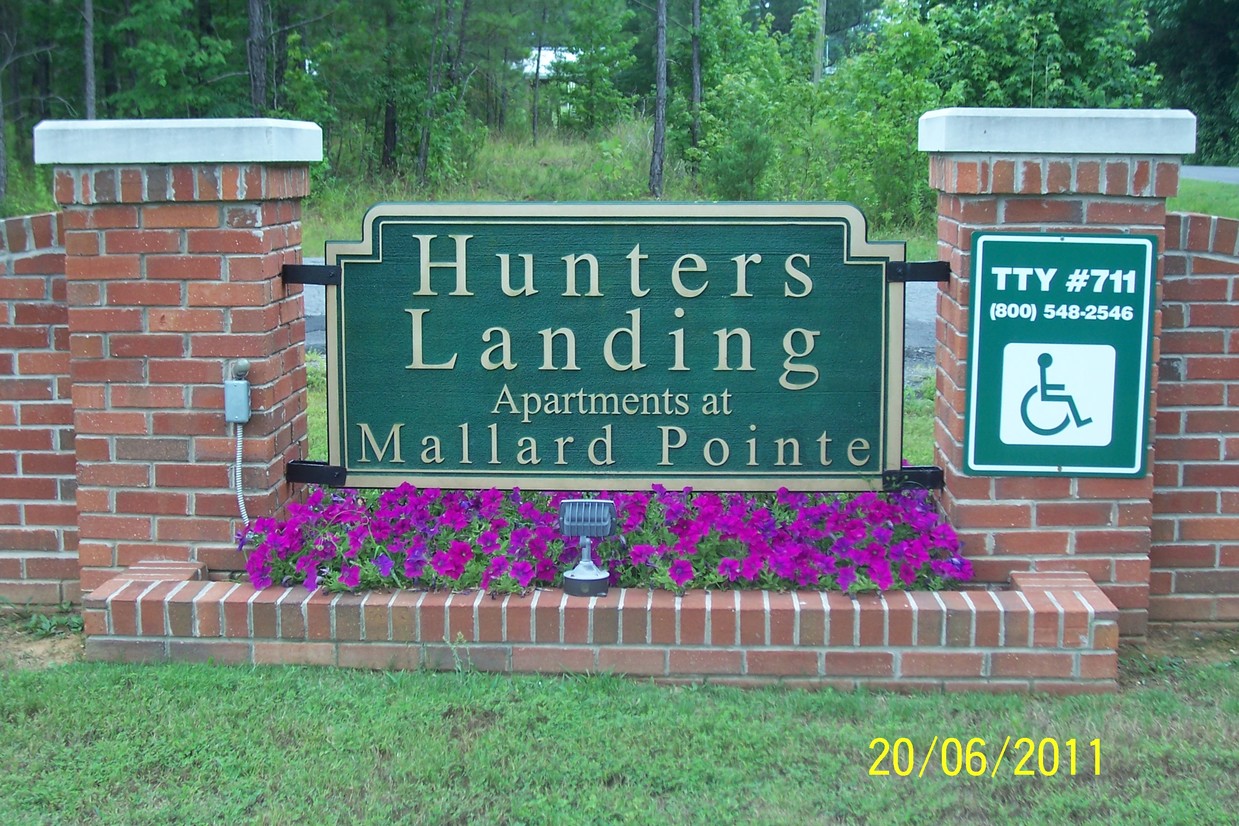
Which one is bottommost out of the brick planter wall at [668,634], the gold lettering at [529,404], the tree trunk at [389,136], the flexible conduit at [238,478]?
the brick planter wall at [668,634]

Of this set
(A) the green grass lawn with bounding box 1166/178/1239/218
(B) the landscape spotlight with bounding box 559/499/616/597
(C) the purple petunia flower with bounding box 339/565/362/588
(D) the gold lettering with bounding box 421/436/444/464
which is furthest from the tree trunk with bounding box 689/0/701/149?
(C) the purple petunia flower with bounding box 339/565/362/588

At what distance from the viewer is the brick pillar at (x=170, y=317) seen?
152 inches

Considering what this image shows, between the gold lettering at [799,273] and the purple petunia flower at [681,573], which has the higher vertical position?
the gold lettering at [799,273]

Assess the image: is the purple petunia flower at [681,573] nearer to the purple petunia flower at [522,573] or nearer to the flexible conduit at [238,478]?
the purple petunia flower at [522,573]

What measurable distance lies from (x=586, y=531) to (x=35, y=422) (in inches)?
75.9

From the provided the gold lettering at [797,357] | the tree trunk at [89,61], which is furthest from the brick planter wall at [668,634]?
the tree trunk at [89,61]

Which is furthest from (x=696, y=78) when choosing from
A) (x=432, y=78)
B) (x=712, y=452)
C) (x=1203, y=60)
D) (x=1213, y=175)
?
(x=712, y=452)

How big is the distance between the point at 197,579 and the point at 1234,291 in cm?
338

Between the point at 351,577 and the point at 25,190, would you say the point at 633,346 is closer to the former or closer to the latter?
the point at 351,577

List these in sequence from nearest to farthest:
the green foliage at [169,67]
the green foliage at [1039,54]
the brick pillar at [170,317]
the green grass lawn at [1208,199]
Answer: the brick pillar at [170,317] < the green grass lawn at [1208,199] < the green foliage at [169,67] < the green foliage at [1039,54]

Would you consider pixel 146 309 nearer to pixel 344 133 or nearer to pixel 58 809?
pixel 58 809

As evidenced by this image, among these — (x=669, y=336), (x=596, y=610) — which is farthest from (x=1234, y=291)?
(x=596, y=610)
